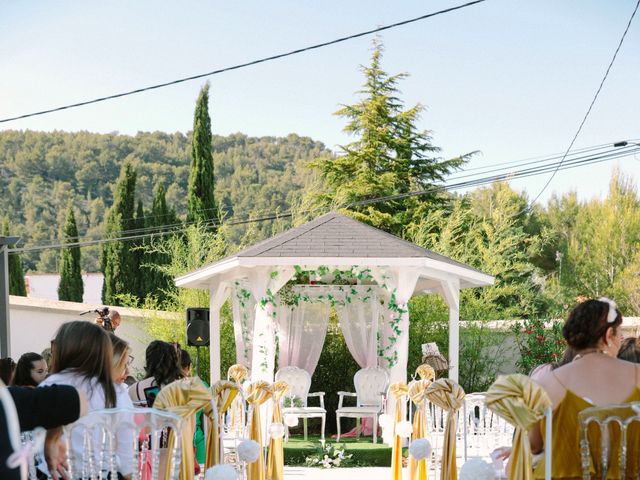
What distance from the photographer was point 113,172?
123 feet

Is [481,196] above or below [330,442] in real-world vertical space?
above

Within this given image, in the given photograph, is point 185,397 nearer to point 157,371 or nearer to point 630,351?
point 157,371

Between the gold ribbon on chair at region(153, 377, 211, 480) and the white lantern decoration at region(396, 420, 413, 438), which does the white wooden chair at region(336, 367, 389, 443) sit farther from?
the gold ribbon on chair at region(153, 377, 211, 480)

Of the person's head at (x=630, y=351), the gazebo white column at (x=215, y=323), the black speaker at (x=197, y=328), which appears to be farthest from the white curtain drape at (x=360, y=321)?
the person's head at (x=630, y=351)

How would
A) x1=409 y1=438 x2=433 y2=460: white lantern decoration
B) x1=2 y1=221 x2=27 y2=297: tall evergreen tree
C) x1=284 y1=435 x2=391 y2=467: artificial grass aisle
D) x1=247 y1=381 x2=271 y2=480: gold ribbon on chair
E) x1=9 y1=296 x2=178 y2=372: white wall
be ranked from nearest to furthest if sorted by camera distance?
x1=409 y1=438 x2=433 y2=460: white lantern decoration → x1=247 y1=381 x2=271 y2=480: gold ribbon on chair → x1=284 y1=435 x2=391 y2=467: artificial grass aisle → x1=9 y1=296 x2=178 y2=372: white wall → x1=2 y1=221 x2=27 y2=297: tall evergreen tree

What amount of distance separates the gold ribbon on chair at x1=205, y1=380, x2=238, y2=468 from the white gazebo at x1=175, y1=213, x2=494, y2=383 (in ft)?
17.6

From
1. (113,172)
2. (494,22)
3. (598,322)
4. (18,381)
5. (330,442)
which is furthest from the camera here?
(113,172)

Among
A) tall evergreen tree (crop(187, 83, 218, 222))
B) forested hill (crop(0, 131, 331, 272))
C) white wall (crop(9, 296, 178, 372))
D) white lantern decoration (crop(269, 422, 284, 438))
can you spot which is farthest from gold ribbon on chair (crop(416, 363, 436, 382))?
forested hill (crop(0, 131, 331, 272))

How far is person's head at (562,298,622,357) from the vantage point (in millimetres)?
3727

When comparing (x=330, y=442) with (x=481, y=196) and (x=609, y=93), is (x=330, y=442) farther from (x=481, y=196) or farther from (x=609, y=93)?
(x=609, y=93)

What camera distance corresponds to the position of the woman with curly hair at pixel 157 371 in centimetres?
564

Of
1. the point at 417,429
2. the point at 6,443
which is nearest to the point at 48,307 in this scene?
the point at 417,429

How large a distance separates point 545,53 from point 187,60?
13.0 meters

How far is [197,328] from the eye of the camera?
1284cm
